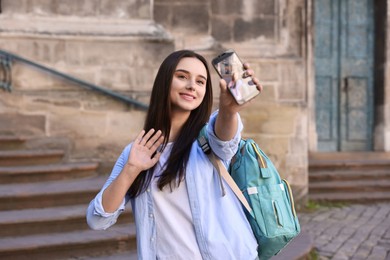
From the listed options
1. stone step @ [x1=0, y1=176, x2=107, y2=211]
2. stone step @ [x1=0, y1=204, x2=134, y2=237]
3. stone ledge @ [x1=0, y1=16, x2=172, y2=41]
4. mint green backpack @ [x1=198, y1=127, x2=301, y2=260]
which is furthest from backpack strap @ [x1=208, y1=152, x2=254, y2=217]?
stone ledge @ [x1=0, y1=16, x2=172, y2=41]

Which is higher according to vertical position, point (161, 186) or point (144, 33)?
point (144, 33)

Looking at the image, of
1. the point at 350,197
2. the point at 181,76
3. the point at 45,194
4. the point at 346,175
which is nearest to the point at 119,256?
the point at 45,194

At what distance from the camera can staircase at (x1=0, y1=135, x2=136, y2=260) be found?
3.82 metres

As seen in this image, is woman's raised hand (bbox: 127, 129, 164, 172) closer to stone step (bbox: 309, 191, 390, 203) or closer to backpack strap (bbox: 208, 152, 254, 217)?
backpack strap (bbox: 208, 152, 254, 217)

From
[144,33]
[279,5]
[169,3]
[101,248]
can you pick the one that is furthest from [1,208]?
[279,5]

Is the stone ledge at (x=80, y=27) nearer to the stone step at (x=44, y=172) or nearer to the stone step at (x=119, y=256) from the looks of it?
the stone step at (x=44, y=172)

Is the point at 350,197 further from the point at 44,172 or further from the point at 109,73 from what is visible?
the point at 44,172

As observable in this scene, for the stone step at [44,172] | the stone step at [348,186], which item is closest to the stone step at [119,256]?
the stone step at [44,172]

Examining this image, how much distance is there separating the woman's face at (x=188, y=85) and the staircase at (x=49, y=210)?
2457 mm

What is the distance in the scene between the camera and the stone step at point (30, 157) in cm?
507

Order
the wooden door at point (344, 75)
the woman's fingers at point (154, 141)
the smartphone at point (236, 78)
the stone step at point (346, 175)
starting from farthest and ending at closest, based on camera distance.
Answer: the wooden door at point (344, 75) → the stone step at point (346, 175) → the woman's fingers at point (154, 141) → the smartphone at point (236, 78)

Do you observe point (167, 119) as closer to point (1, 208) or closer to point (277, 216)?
point (277, 216)

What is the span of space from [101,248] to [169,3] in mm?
4008

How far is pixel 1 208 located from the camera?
4.29 meters
